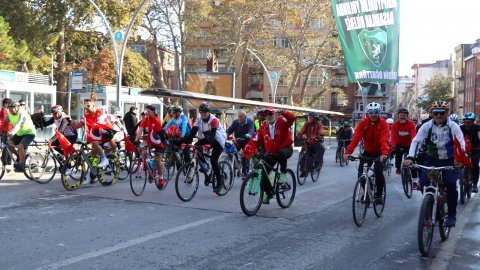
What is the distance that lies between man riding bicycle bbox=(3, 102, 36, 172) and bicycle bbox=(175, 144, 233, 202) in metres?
3.99

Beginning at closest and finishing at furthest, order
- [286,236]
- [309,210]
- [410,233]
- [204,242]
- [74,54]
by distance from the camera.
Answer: [204,242] → [286,236] → [410,233] → [309,210] → [74,54]

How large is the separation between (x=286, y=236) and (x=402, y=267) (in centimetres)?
174

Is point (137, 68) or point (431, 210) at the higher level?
point (137, 68)

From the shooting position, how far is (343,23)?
2266 centimetres

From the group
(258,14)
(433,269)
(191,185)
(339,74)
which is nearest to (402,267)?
(433,269)

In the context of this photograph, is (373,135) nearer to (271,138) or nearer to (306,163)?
(271,138)

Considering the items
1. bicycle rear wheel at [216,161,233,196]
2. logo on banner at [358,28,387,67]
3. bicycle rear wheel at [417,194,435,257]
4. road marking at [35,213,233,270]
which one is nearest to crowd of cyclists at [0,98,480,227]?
bicycle rear wheel at [216,161,233,196]

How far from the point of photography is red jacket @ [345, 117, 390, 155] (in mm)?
8539

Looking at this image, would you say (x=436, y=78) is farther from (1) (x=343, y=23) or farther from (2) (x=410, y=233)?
(2) (x=410, y=233)

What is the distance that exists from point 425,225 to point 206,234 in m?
2.65

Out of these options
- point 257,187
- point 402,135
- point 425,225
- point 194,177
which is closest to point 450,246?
point 425,225

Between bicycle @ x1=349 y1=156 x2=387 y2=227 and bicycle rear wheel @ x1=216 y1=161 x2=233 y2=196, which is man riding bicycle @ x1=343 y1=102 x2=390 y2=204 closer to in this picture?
bicycle @ x1=349 y1=156 x2=387 y2=227

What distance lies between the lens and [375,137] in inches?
341

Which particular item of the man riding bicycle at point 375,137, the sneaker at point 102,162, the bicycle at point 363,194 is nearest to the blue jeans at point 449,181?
the bicycle at point 363,194
